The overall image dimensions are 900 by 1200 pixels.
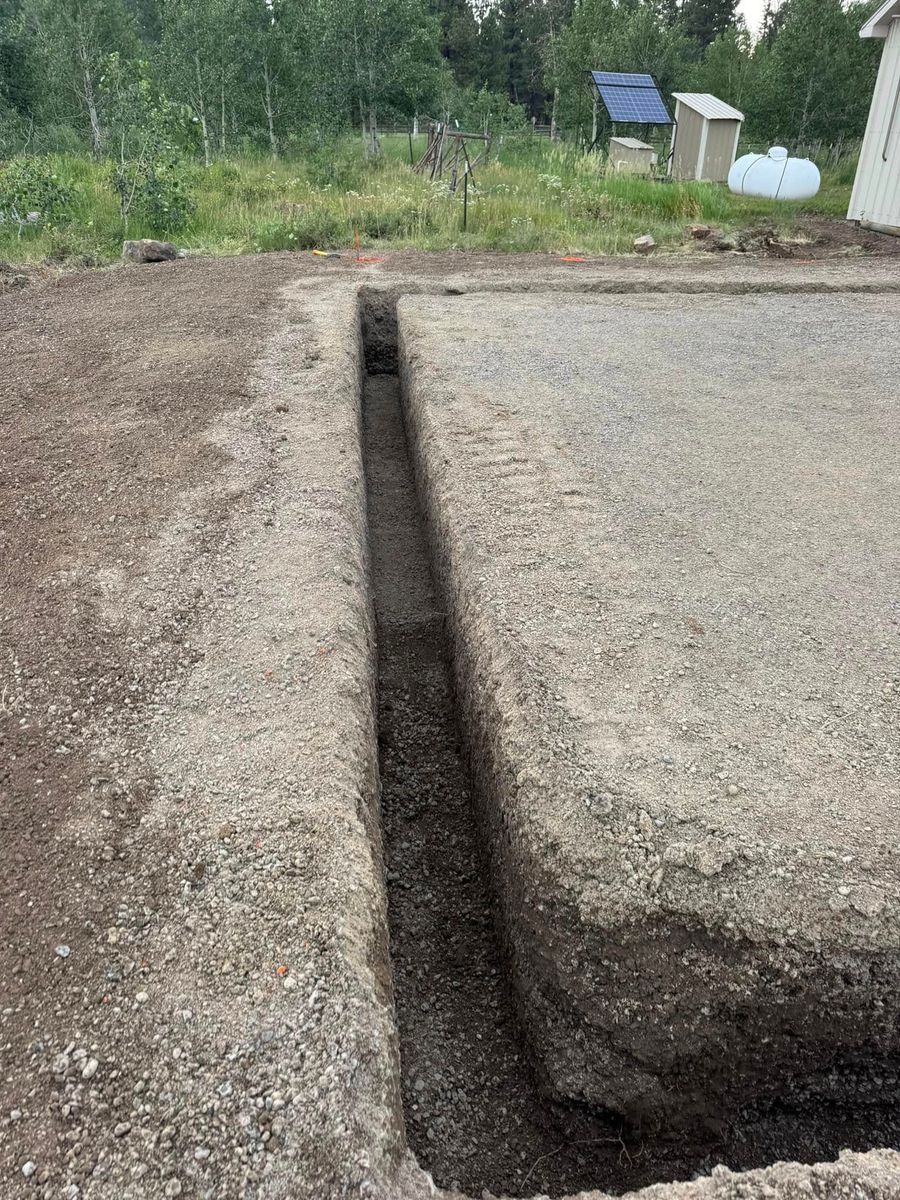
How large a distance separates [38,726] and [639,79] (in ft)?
61.4

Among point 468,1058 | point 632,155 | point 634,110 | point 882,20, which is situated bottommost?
point 468,1058

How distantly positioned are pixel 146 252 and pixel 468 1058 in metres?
8.92

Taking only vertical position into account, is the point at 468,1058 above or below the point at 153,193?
below

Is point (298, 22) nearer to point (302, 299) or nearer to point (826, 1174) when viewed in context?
point (302, 299)

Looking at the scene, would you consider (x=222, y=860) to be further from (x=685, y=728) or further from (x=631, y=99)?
(x=631, y=99)

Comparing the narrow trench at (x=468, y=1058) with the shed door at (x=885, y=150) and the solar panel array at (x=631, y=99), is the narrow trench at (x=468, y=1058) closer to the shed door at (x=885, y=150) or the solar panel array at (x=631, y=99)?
the shed door at (x=885, y=150)

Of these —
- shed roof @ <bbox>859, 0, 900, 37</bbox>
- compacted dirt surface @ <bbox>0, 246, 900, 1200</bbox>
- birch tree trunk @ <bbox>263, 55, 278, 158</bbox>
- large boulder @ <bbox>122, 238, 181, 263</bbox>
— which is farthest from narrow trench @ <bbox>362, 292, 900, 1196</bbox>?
birch tree trunk @ <bbox>263, 55, 278, 158</bbox>

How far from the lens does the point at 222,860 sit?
2025 mm

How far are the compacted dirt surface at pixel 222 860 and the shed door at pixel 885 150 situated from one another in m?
9.66

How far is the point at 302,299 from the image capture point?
23.5 ft

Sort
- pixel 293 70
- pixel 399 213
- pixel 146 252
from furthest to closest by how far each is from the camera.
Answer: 1. pixel 293 70
2. pixel 399 213
3. pixel 146 252

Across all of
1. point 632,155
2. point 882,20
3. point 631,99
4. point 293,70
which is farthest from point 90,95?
point 882,20

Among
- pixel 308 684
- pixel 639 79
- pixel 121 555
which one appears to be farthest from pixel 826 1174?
pixel 639 79

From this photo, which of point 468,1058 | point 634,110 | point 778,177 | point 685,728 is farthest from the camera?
point 634,110
